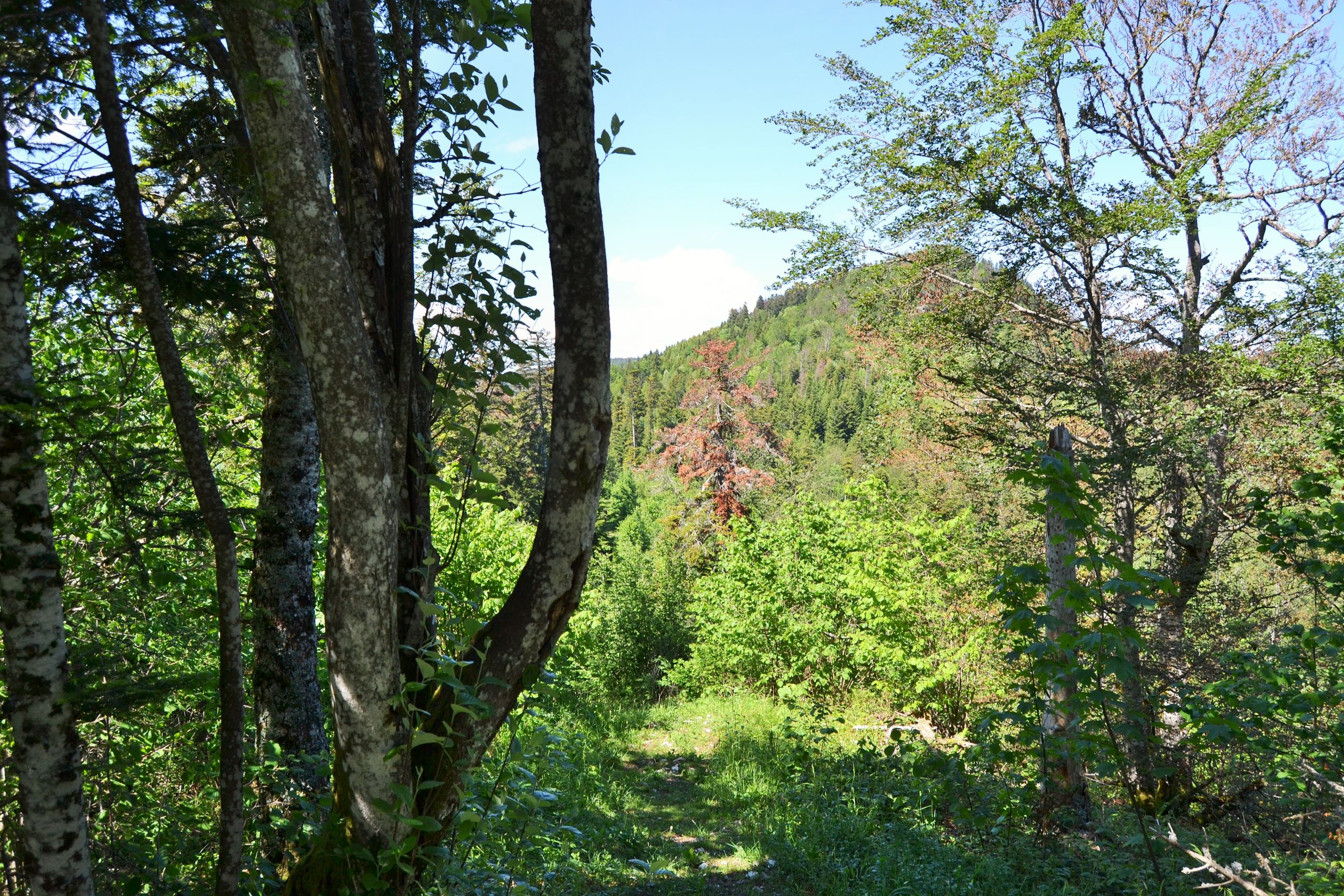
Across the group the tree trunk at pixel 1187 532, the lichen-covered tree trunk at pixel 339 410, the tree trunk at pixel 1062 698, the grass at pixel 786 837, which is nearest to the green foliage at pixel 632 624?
the grass at pixel 786 837

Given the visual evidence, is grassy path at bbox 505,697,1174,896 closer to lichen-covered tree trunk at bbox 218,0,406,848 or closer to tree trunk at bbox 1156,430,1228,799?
lichen-covered tree trunk at bbox 218,0,406,848

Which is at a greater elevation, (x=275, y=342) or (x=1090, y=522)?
(x=275, y=342)

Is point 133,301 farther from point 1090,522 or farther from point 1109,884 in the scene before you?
point 1109,884

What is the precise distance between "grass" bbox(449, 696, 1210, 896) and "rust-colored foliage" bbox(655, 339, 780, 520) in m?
11.2

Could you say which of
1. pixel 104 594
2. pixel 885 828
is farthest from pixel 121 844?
pixel 885 828

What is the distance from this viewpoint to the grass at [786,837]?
4.13 metres

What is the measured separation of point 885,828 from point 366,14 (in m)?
5.67

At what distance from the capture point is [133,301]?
9.96 ft

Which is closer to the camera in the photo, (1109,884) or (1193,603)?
(1109,884)

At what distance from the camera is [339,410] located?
75.0 inches

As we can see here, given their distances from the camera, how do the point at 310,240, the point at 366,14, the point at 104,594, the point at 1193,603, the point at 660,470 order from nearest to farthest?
the point at 310,240 < the point at 366,14 < the point at 104,594 < the point at 1193,603 < the point at 660,470

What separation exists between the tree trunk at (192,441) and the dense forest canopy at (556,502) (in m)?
0.01

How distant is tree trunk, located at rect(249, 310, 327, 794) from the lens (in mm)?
3904

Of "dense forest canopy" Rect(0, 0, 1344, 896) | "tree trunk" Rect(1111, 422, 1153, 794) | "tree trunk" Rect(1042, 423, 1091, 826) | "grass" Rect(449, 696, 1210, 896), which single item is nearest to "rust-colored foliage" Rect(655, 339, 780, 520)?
"dense forest canopy" Rect(0, 0, 1344, 896)
